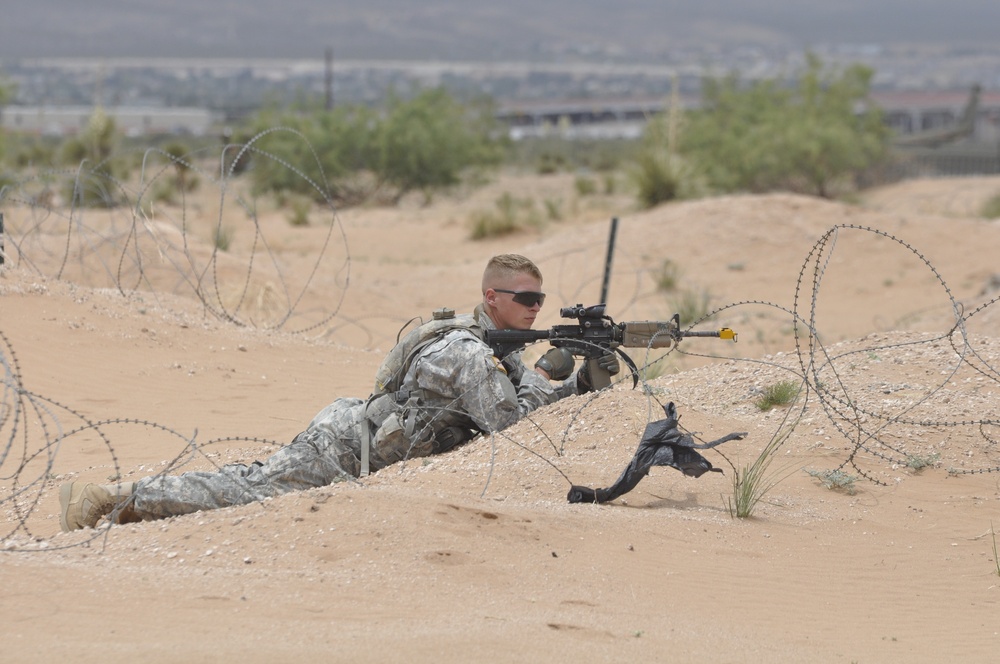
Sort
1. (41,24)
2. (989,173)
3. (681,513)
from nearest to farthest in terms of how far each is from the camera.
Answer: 1. (681,513)
2. (989,173)
3. (41,24)

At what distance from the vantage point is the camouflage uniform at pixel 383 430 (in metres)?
5.11

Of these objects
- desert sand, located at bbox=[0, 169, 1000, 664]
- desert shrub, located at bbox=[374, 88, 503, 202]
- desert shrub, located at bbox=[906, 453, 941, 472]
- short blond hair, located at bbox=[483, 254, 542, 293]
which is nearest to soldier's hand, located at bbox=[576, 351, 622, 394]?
desert sand, located at bbox=[0, 169, 1000, 664]

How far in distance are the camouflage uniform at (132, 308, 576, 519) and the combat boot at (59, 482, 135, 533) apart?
0.06 meters

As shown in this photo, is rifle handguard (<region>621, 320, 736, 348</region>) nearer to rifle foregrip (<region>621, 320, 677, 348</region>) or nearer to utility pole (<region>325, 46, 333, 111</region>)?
rifle foregrip (<region>621, 320, 677, 348</region>)

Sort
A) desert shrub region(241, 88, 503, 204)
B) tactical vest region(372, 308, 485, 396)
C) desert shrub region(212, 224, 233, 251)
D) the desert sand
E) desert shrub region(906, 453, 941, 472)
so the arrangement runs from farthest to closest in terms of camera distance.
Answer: desert shrub region(241, 88, 503, 204) → desert shrub region(212, 224, 233, 251) → desert shrub region(906, 453, 941, 472) → tactical vest region(372, 308, 485, 396) → the desert sand

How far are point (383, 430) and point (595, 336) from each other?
985 mm

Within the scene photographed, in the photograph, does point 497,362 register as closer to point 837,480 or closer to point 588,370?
point 588,370

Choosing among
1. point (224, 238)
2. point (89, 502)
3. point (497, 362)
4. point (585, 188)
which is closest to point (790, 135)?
point (585, 188)

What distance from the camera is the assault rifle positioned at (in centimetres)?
541

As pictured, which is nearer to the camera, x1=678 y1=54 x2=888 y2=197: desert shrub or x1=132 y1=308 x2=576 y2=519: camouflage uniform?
x1=132 y1=308 x2=576 y2=519: camouflage uniform

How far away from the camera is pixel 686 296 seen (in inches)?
497

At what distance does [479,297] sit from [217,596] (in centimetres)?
1059

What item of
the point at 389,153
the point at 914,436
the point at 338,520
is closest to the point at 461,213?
the point at 389,153

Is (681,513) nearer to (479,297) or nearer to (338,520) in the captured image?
A: (338,520)
